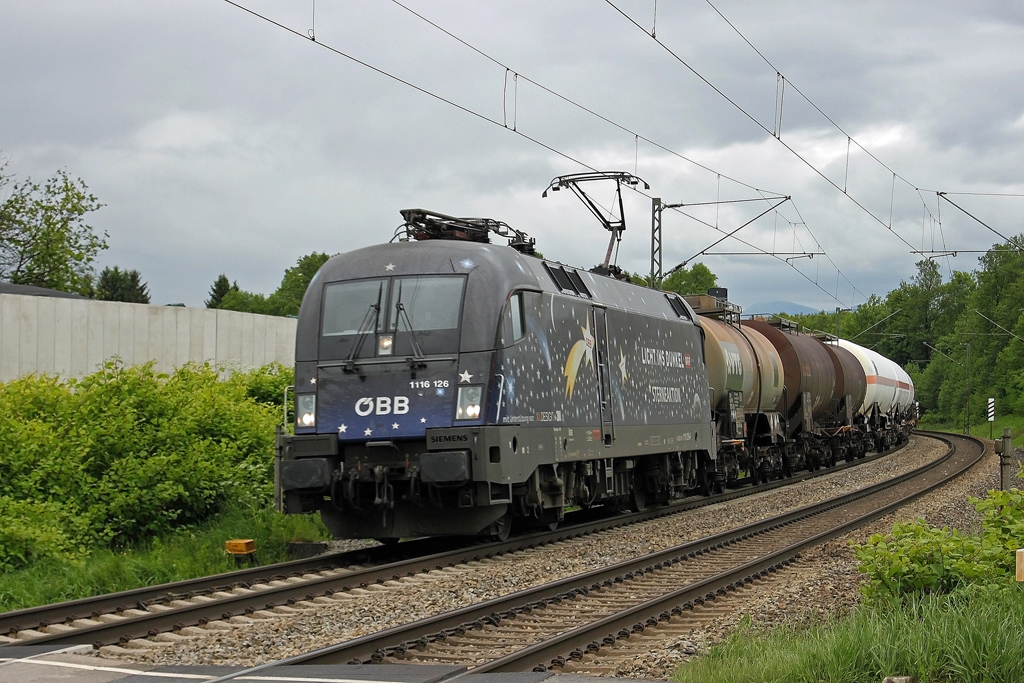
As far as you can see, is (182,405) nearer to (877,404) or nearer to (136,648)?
(136,648)

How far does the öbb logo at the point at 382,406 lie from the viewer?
1241 cm

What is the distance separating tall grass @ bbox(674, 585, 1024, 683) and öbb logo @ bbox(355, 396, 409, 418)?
5.63 meters

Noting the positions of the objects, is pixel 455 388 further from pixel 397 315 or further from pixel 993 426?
pixel 993 426

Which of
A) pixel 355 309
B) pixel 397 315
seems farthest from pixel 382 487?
pixel 355 309

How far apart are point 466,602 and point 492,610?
77 cm

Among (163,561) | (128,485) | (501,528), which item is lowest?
(163,561)

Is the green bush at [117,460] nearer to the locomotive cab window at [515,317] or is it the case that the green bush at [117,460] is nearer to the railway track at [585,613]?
the locomotive cab window at [515,317]

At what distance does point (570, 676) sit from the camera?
6523 millimetres

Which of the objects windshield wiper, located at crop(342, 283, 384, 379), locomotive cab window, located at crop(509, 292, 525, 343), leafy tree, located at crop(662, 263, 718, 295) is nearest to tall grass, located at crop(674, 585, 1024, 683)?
locomotive cab window, located at crop(509, 292, 525, 343)

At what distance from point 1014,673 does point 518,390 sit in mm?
7381

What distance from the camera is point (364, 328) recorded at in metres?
12.8

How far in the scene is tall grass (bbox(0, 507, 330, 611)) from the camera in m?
10.6

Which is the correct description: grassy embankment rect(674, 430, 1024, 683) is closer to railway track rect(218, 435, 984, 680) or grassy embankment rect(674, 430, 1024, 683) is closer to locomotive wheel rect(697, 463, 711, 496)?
railway track rect(218, 435, 984, 680)

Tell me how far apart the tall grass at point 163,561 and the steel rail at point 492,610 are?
160 inches
